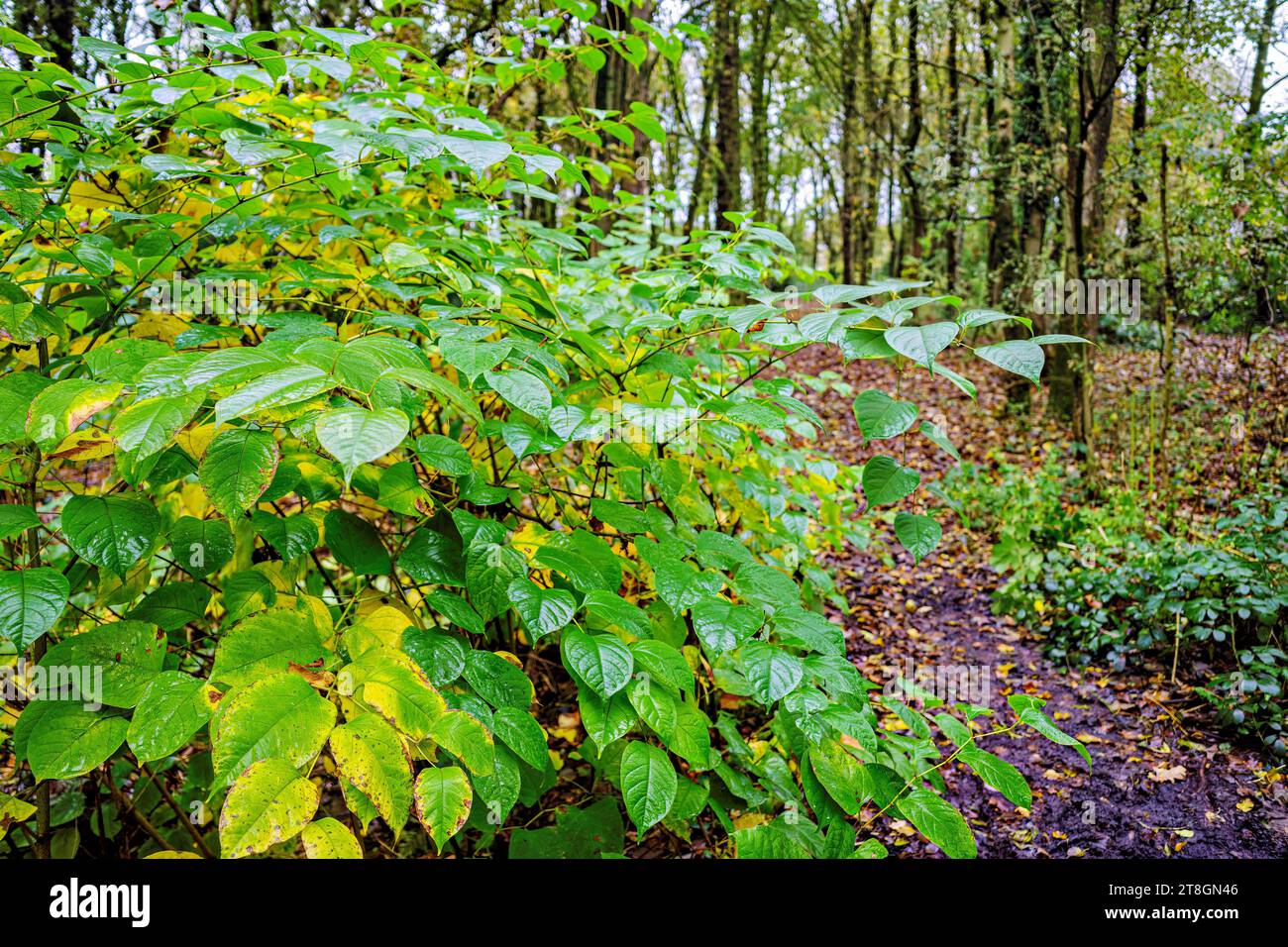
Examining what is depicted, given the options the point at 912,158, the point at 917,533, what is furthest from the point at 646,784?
the point at 912,158

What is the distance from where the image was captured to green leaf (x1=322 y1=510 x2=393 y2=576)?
4.50 ft

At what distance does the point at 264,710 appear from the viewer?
0.98 metres

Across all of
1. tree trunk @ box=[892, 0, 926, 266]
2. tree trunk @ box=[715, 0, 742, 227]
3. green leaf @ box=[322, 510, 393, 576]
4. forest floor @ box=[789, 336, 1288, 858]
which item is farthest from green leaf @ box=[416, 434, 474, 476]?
tree trunk @ box=[892, 0, 926, 266]

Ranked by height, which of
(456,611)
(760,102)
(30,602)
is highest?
(760,102)

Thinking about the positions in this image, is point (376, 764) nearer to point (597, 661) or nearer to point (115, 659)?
point (597, 661)

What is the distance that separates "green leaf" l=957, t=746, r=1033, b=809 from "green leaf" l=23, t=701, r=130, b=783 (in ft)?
5.04

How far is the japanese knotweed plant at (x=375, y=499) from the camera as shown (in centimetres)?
101

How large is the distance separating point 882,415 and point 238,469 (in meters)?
1.09

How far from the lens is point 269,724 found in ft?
3.19

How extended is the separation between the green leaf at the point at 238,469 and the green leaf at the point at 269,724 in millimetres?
262

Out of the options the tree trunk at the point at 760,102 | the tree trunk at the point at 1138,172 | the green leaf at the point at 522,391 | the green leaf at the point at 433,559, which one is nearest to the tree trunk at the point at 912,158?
the tree trunk at the point at 1138,172

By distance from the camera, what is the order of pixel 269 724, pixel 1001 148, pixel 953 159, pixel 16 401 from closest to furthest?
pixel 269 724 → pixel 16 401 → pixel 1001 148 → pixel 953 159

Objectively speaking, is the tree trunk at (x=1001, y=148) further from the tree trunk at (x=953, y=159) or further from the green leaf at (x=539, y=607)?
the green leaf at (x=539, y=607)

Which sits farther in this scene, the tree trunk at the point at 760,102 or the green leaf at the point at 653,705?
the tree trunk at the point at 760,102
